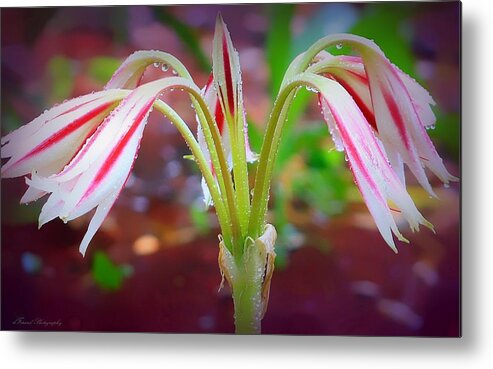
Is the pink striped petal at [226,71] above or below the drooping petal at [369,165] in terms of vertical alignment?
above

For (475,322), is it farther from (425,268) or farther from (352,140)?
(352,140)

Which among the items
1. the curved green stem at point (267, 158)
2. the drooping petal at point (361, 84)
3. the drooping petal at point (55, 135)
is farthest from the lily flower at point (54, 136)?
the drooping petal at point (361, 84)

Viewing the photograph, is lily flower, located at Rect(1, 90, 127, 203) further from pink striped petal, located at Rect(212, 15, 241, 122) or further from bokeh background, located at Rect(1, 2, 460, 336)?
pink striped petal, located at Rect(212, 15, 241, 122)

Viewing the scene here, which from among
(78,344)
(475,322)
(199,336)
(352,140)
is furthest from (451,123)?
(78,344)

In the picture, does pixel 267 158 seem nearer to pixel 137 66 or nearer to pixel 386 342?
pixel 137 66

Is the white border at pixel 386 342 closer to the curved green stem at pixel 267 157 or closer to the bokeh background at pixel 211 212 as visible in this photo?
the bokeh background at pixel 211 212

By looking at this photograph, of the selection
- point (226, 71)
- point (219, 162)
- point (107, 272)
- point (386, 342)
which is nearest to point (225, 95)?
point (226, 71)
